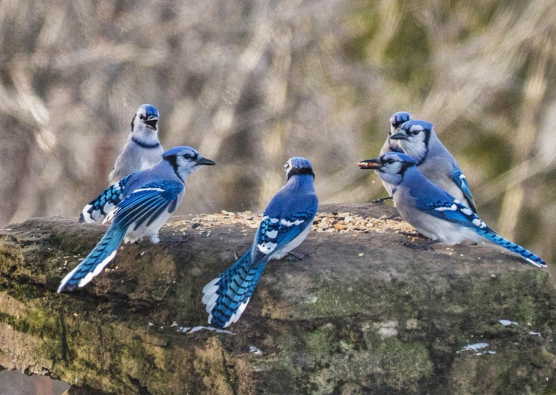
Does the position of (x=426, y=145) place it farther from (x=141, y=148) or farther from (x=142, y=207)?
(x=142, y=207)

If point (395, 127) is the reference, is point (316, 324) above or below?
below

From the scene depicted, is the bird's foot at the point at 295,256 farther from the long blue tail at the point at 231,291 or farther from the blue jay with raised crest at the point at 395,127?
the blue jay with raised crest at the point at 395,127

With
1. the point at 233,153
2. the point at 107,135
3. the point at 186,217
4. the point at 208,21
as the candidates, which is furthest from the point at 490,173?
the point at 186,217

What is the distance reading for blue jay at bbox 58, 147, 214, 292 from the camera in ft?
9.27

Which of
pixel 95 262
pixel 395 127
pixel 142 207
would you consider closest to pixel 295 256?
pixel 142 207

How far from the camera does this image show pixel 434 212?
10.9 ft

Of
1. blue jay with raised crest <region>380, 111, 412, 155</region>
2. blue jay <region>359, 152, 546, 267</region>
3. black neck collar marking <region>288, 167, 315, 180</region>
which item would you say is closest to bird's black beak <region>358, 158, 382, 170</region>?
blue jay <region>359, 152, 546, 267</region>

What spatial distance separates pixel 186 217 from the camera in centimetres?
414

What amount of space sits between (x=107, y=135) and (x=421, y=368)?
5378 mm

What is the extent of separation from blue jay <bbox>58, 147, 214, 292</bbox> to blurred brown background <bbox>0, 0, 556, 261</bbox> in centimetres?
404

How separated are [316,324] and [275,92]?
20.1ft

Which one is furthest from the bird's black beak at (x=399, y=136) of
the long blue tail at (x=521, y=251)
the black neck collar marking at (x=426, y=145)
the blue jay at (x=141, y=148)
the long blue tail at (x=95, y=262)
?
the long blue tail at (x=95, y=262)

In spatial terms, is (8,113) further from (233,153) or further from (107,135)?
(233,153)

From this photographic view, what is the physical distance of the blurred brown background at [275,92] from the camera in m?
7.33
